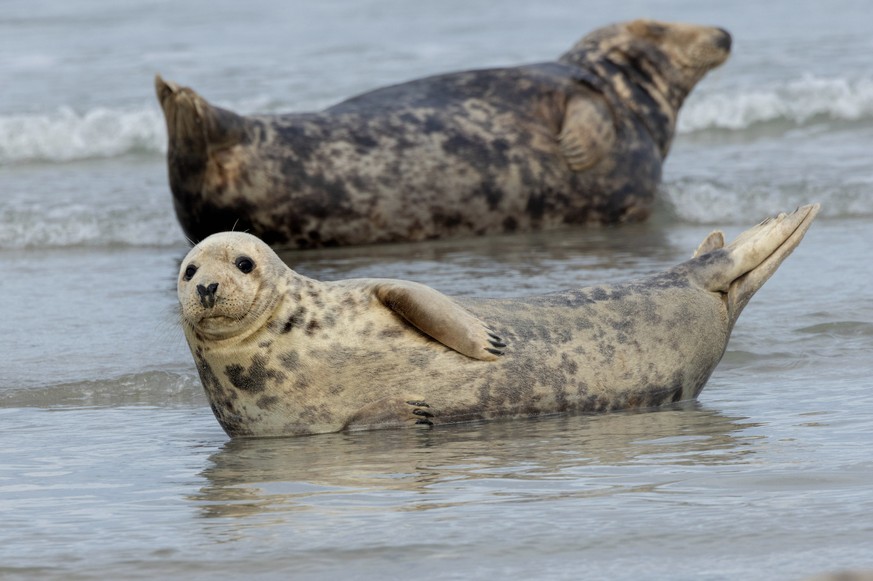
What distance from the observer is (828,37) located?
18297 millimetres

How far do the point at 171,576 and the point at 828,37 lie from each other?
15808 mm

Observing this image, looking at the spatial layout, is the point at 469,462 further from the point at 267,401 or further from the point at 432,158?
the point at 432,158

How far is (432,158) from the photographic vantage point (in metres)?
9.72

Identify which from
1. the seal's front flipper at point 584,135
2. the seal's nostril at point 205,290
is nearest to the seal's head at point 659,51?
the seal's front flipper at point 584,135

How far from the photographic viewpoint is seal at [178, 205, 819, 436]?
17.2ft

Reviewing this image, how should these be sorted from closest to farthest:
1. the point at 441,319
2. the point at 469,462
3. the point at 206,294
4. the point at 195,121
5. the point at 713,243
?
1. the point at 469,462
2. the point at 206,294
3. the point at 441,319
4. the point at 713,243
5. the point at 195,121

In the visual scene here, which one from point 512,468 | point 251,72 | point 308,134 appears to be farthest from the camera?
point 251,72

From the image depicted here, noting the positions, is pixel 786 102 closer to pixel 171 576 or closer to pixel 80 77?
pixel 80 77

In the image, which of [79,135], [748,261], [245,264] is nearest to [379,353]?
[245,264]

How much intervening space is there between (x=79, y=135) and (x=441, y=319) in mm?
9889

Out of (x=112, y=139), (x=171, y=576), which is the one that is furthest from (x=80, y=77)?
(x=171, y=576)

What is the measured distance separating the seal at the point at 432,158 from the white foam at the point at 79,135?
15.3ft

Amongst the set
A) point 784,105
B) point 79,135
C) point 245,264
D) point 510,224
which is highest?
point 245,264

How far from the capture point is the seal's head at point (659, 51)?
1086 centimetres
